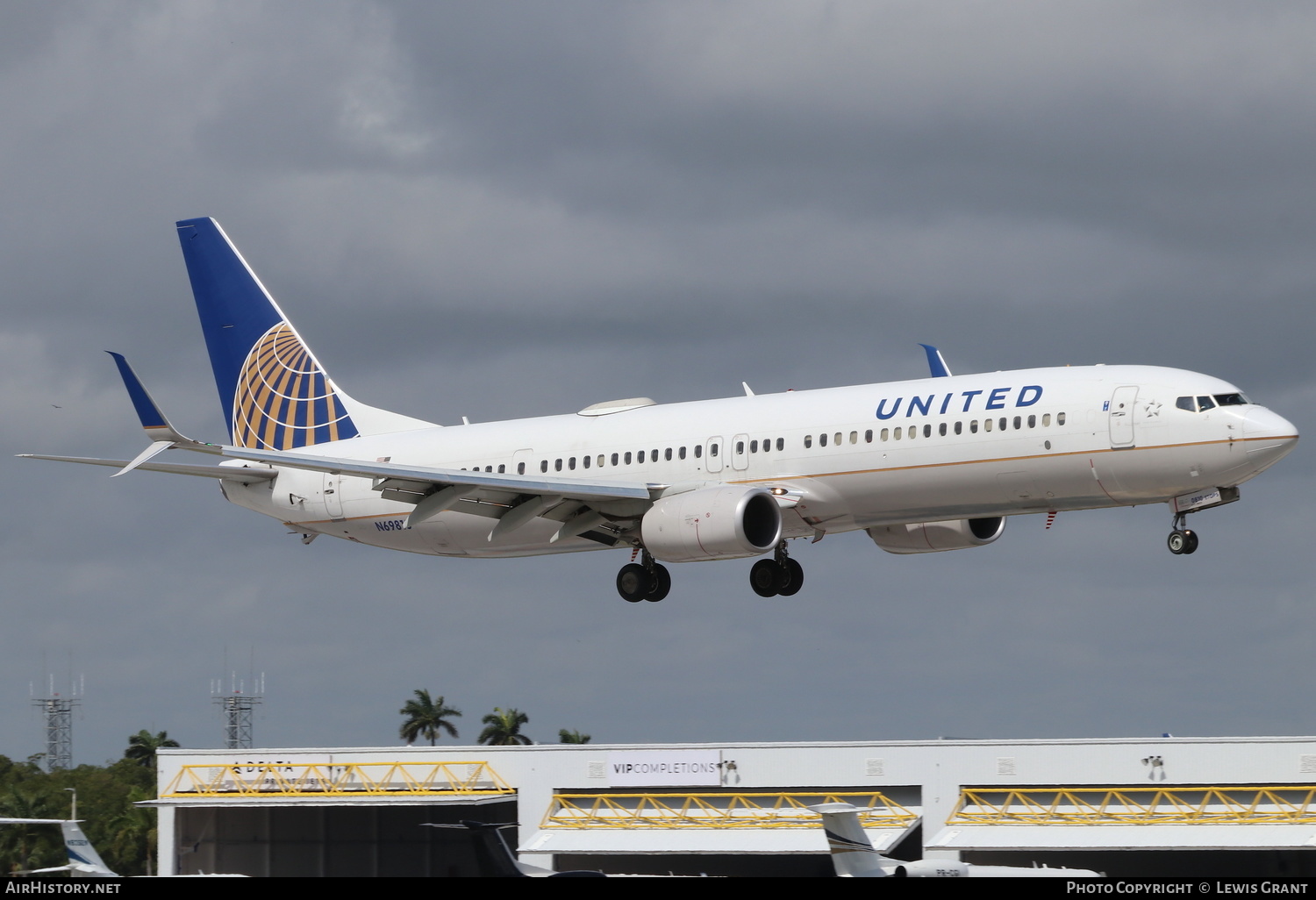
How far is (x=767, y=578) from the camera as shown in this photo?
47.4m

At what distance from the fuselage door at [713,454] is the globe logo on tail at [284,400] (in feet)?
50.4

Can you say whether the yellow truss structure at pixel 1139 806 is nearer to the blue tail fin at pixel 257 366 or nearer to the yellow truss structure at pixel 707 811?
the yellow truss structure at pixel 707 811

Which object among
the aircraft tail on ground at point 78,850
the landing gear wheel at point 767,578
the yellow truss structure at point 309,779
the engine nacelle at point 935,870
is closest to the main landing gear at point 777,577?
the landing gear wheel at point 767,578

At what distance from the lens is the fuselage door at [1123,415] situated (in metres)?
39.2

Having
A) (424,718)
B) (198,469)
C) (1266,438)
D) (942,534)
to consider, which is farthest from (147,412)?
(424,718)

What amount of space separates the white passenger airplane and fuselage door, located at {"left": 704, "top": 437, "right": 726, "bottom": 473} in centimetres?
6

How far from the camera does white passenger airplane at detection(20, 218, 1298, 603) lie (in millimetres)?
39375

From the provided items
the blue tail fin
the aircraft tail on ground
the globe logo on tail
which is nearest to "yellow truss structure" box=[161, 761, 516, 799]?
the globe logo on tail

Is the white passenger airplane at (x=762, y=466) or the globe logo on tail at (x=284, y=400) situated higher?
the globe logo on tail at (x=284, y=400)

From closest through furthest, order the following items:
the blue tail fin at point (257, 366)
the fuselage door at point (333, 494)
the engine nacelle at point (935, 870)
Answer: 1. the engine nacelle at point (935, 870)
2. the fuselage door at point (333, 494)
3. the blue tail fin at point (257, 366)

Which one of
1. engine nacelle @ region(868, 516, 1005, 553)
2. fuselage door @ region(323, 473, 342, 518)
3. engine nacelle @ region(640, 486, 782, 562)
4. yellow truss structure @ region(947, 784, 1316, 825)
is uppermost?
fuselage door @ region(323, 473, 342, 518)

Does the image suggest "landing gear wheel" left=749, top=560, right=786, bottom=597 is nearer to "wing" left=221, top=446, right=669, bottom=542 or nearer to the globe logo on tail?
"wing" left=221, top=446, right=669, bottom=542
